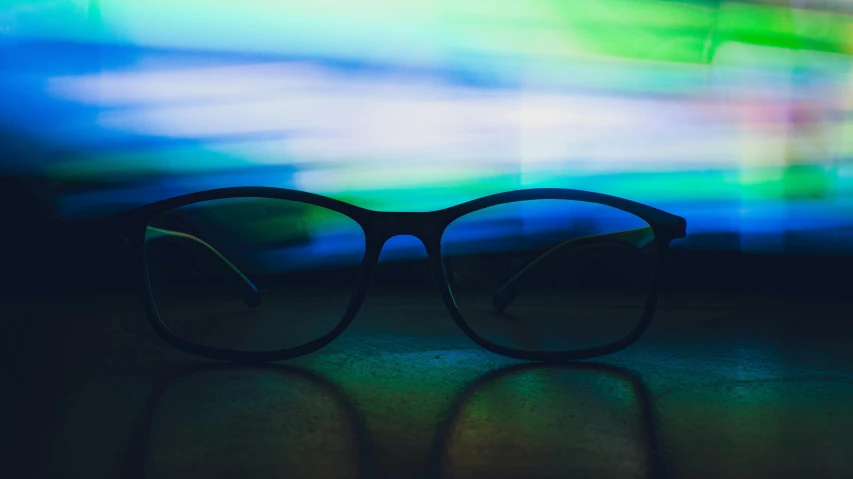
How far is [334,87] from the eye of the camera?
61 centimetres

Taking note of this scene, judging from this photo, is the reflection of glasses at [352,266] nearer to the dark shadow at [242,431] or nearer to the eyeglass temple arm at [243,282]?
the eyeglass temple arm at [243,282]

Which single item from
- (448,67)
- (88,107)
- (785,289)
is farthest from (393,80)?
(785,289)

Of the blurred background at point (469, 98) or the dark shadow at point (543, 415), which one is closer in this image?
the dark shadow at point (543, 415)

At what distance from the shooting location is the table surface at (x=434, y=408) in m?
0.26

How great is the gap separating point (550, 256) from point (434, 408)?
0.31 m

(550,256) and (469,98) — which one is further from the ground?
(469,98)

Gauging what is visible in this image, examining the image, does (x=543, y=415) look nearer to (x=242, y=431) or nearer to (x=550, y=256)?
(x=242, y=431)

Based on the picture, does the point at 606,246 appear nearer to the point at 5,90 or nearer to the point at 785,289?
the point at 785,289

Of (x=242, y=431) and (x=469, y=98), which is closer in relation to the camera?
(x=242, y=431)

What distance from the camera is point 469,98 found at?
1.99 ft

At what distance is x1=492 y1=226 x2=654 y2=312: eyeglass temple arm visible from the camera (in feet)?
1.92

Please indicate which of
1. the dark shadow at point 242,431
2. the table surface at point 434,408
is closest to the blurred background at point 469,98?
the table surface at point 434,408

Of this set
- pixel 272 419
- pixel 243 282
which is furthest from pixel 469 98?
pixel 272 419

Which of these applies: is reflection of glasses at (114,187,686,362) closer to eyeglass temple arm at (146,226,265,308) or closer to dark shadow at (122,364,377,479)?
eyeglass temple arm at (146,226,265,308)
